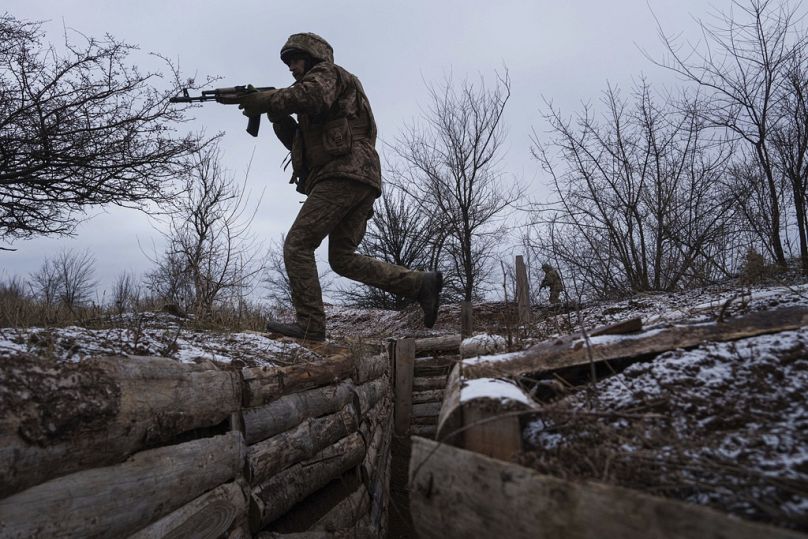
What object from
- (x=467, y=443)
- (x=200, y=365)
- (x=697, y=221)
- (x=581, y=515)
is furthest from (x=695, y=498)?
(x=697, y=221)

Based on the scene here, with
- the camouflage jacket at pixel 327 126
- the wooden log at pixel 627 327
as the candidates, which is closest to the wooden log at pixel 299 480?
the wooden log at pixel 627 327

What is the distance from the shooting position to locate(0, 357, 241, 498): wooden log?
1.39 m

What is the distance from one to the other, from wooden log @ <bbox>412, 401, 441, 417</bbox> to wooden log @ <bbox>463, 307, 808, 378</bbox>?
4082 millimetres

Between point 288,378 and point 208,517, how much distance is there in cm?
83

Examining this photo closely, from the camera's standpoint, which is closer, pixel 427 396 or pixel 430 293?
pixel 430 293

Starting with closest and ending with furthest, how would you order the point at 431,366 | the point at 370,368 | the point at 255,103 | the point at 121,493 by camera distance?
the point at 121,493
the point at 255,103
the point at 370,368
the point at 431,366

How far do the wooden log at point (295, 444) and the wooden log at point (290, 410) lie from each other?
0.11ft

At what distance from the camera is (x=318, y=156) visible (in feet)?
13.4

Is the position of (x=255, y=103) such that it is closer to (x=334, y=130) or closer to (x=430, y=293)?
(x=334, y=130)

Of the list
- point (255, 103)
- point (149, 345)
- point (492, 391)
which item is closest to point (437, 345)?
point (255, 103)

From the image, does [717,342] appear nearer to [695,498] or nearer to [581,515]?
[695,498]

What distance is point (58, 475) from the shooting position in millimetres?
1495

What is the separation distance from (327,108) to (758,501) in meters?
3.55

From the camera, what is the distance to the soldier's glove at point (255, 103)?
3.91 metres
